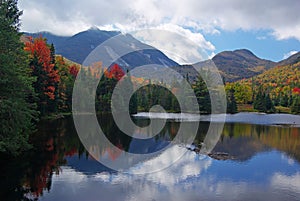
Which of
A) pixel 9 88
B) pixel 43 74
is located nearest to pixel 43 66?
pixel 43 74

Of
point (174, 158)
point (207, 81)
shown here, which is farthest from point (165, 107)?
point (174, 158)

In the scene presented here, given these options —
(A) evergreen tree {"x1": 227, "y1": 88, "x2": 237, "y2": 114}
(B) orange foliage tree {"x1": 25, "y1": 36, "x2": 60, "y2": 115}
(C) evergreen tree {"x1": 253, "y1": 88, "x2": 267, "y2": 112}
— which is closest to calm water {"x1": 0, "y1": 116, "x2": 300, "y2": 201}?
(B) orange foliage tree {"x1": 25, "y1": 36, "x2": 60, "y2": 115}

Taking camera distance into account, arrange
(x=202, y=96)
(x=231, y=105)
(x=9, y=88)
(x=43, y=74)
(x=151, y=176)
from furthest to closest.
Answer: (x=231, y=105) → (x=202, y=96) → (x=43, y=74) → (x=9, y=88) → (x=151, y=176)

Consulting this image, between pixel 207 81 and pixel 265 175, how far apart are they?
6901cm

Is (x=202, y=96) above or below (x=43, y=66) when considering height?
below

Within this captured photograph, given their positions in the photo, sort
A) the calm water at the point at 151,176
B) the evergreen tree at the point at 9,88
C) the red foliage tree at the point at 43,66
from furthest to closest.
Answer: the red foliage tree at the point at 43,66 → the evergreen tree at the point at 9,88 → the calm water at the point at 151,176

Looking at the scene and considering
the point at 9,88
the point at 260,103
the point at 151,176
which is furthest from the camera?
the point at 260,103

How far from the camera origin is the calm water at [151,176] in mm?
15641

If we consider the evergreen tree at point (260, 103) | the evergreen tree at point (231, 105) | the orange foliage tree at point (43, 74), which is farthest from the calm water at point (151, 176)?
the evergreen tree at point (260, 103)

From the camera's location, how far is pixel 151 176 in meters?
19.3

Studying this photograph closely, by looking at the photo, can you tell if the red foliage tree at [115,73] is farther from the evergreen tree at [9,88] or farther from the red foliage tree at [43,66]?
the evergreen tree at [9,88]

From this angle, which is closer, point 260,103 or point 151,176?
point 151,176

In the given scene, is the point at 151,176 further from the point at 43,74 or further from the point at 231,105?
the point at 231,105

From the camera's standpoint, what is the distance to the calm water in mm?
15641
